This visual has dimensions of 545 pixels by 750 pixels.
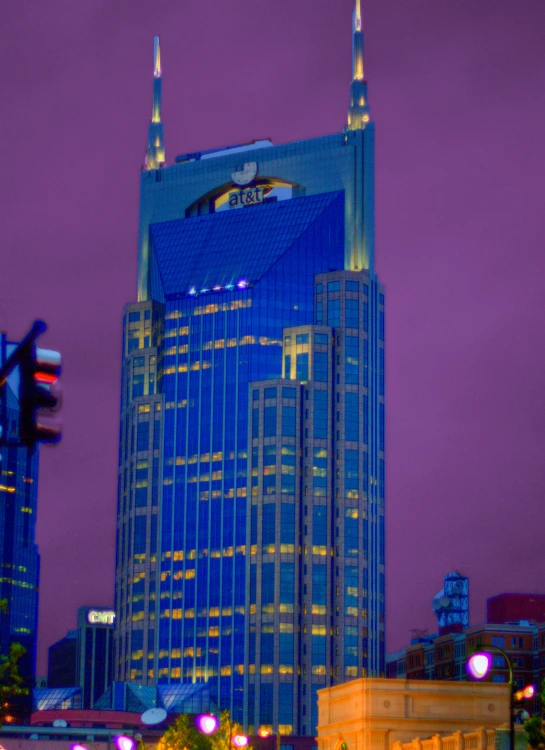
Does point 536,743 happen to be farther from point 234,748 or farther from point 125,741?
point 234,748

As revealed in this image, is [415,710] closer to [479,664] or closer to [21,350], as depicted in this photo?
[479,664]

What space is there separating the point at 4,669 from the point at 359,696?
175ft

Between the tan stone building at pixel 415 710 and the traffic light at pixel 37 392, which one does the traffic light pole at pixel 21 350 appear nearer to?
the traffic light at pixel 37 392

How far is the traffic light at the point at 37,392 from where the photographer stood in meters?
26.6

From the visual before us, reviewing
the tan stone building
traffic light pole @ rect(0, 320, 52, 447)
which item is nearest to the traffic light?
traffic light pole @ rect(0, 320, 52, 447)

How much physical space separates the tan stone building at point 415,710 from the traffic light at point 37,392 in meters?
110

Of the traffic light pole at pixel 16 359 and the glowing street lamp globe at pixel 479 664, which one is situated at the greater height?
the traffic light pole at pixel 16 359

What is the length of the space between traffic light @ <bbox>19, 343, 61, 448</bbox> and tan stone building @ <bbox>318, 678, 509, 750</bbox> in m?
110

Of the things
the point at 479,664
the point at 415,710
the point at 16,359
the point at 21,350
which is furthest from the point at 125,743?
the point at 21,350

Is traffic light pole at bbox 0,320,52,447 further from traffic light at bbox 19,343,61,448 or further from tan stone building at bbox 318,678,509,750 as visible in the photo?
tan stone building at bbox 318,678,509,750

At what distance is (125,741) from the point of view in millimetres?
83312

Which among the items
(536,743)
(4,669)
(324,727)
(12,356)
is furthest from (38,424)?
(324,727)

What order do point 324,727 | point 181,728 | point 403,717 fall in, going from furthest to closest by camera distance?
point 181,728 → point 324,727 → point 403,717

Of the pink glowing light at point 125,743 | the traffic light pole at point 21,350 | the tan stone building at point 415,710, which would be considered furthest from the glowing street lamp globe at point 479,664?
the tan stone building at point 415,710
